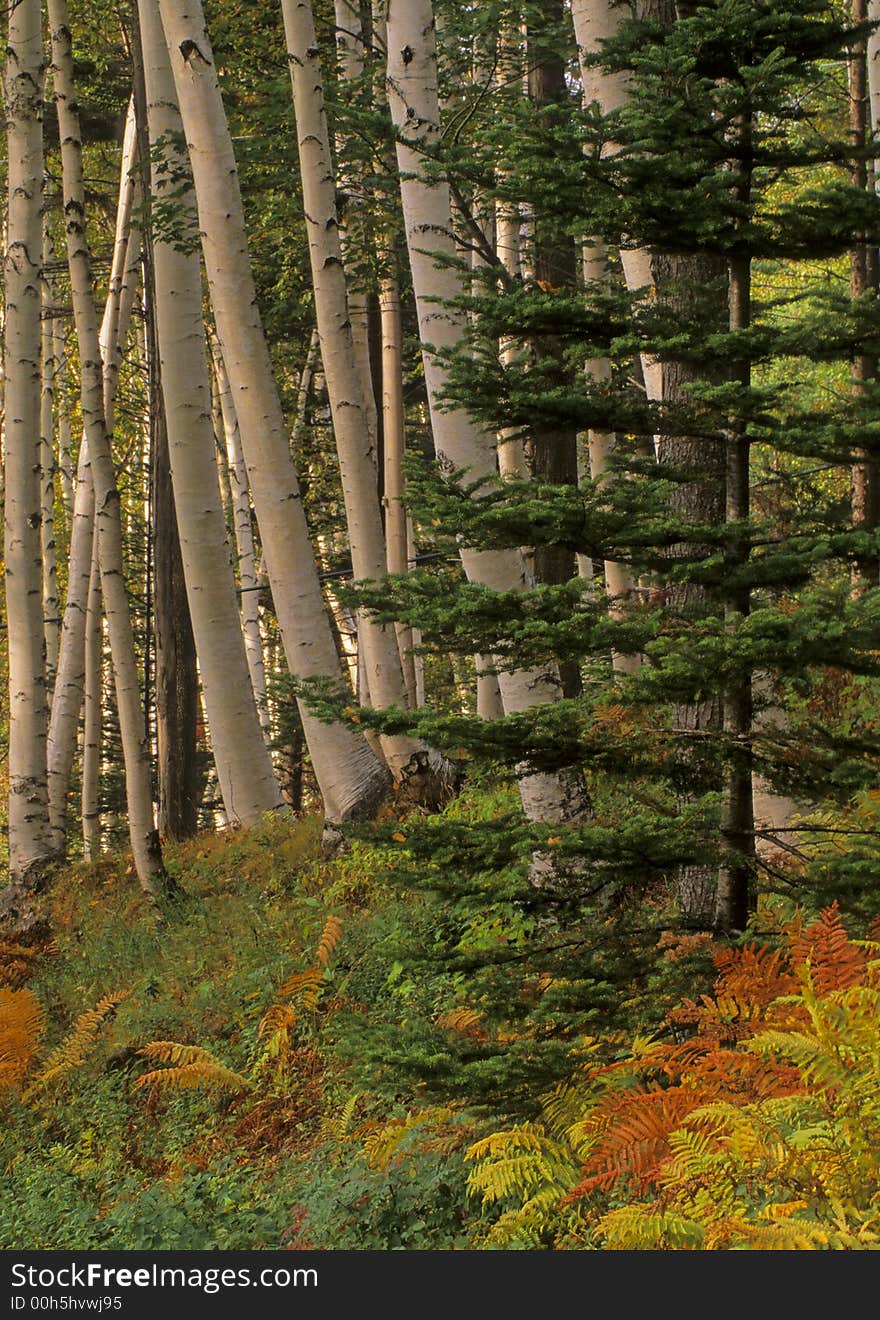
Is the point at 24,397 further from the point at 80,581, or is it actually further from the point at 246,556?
the point at 246,556

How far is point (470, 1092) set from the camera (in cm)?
432

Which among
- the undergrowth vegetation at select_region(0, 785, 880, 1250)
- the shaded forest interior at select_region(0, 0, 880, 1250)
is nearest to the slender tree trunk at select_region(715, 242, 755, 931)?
the shaded forest interior at select_region(0, 0, 880, 1250)

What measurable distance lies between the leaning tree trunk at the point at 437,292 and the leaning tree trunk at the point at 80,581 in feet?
22.5

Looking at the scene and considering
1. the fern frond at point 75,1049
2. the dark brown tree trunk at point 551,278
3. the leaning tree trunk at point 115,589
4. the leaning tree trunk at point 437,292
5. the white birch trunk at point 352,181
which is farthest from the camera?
the white birch trunk at point 352,181

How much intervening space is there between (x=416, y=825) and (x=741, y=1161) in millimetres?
1586

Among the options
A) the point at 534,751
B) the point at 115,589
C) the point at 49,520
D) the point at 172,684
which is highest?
the point at 49,520

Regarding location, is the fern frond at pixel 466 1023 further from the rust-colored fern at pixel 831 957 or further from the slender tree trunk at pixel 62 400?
the slender tree trunk at pixel 62 400

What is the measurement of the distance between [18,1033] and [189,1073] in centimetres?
234

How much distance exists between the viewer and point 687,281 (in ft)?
15.0

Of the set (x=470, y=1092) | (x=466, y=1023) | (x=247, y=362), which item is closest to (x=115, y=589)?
(x=247, y=362)

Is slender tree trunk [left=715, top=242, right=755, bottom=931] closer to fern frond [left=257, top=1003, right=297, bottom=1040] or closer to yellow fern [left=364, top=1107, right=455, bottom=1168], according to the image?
yellow fern [left=364, top=1107, right=455, bottom=1168]

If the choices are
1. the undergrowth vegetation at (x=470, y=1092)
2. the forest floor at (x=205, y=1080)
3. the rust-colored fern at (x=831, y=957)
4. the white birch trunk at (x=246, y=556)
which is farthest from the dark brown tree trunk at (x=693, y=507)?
the white birch trunk at (x=246, y=556)

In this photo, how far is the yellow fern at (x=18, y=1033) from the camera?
783cm
